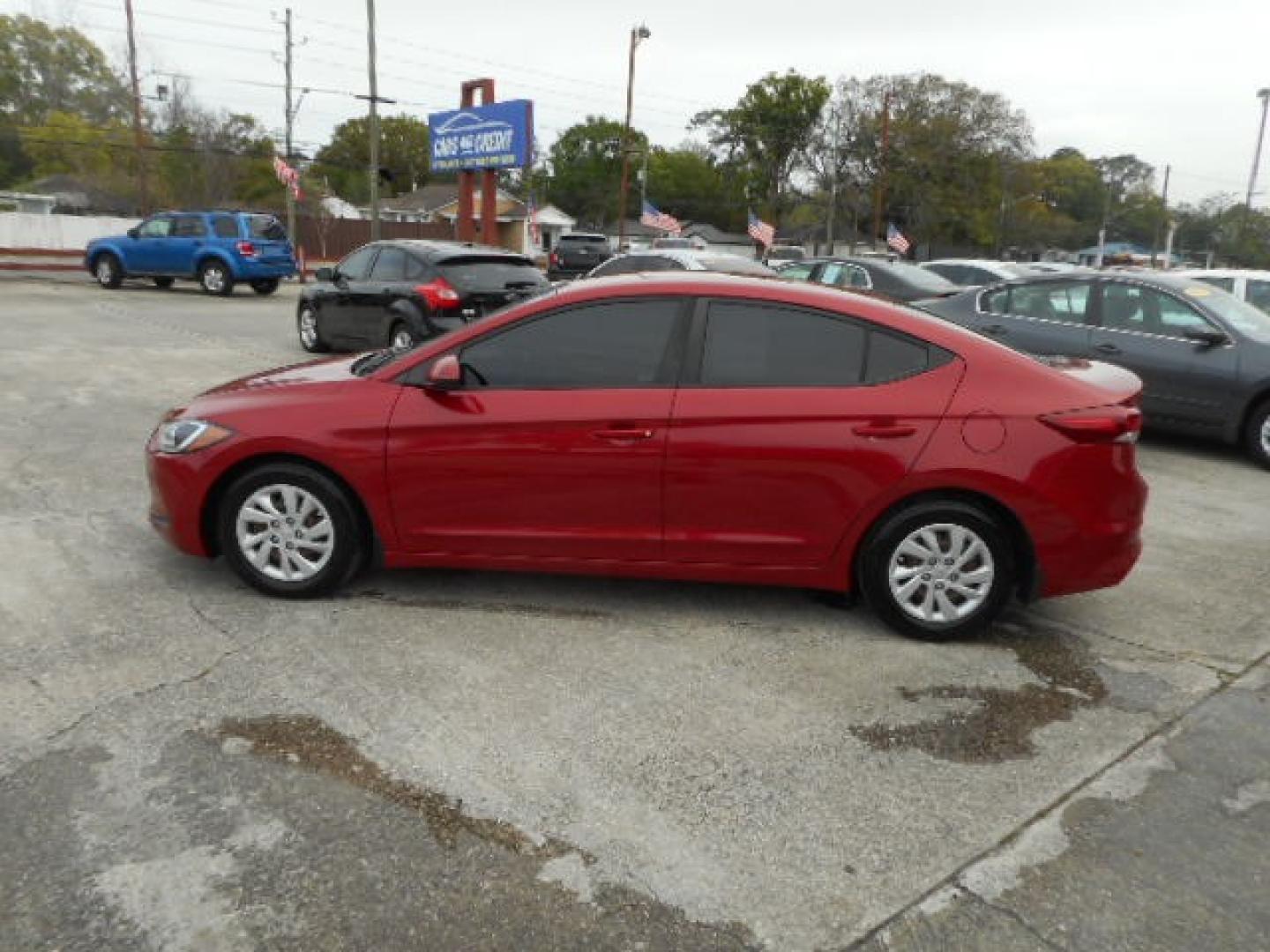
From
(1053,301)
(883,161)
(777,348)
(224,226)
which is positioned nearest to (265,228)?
(224,226)

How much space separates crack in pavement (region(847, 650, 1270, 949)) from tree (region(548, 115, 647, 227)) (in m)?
89.5

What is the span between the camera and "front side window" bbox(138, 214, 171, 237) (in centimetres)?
2039

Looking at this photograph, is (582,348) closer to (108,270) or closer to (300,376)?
(300,376)

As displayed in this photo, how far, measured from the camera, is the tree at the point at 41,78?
71750mm

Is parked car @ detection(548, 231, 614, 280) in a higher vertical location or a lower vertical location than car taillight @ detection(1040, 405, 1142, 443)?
higher

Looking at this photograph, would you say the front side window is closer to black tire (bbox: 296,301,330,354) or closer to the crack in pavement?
black tire (bbox: 296,301,330,354)

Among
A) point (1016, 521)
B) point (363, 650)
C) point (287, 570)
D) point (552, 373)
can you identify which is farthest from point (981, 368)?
point (287, 570)

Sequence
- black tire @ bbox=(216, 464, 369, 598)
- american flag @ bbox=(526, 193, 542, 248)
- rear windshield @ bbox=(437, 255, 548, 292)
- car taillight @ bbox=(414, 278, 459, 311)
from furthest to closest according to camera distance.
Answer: american flag @ bbox=(526, 193, 542, 248), rear windshield @ bbox=(437, 255, 548, 292), car taillight @ bbox=(414, 278, 459, 311), black tire @ bbox=(216, 464, 369, 598)

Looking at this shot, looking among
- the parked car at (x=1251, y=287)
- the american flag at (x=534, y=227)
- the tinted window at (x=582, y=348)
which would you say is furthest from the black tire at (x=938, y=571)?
the american flag at (x=534, y=227)

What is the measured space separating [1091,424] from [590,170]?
301 feet

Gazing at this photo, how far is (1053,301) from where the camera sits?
29.4ft

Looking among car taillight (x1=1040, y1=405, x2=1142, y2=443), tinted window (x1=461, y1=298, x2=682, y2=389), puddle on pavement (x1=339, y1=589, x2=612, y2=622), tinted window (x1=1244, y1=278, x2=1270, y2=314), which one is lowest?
puddle on pavement (x1=339, y1=589, x2=612, y2=622)

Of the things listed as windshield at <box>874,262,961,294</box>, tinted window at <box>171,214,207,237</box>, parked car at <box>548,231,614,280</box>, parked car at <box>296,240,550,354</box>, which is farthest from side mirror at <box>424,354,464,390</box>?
parked car at <box>548,231,614,280</box>

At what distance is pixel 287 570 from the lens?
4355 millimetres
